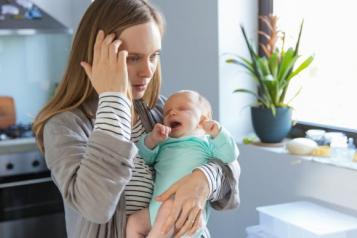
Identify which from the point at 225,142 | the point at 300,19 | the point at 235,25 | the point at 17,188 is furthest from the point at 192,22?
the point at 225,142

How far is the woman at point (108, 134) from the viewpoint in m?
1.12

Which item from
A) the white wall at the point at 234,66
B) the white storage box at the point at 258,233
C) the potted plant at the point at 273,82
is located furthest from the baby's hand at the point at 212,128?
the white wall at the point at 234,66

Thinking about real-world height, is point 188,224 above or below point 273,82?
below

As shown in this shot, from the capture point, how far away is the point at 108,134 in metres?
1.12

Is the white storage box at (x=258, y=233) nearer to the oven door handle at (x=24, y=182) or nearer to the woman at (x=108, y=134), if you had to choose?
the woman at (x=108, y=134)

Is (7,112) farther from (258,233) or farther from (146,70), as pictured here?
(146,70)

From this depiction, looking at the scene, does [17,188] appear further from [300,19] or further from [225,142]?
[225,142]

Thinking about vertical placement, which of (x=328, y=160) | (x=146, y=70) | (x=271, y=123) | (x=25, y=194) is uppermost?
(x=146, y=70)

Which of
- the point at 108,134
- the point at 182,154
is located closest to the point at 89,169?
the point at 108,134

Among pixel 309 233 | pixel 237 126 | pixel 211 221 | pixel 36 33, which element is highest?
pixel 36 33

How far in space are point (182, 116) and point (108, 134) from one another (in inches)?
14.2

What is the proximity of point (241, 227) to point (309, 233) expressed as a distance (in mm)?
826

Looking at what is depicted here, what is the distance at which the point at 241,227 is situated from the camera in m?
2.66

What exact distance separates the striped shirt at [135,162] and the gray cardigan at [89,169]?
3 cm
